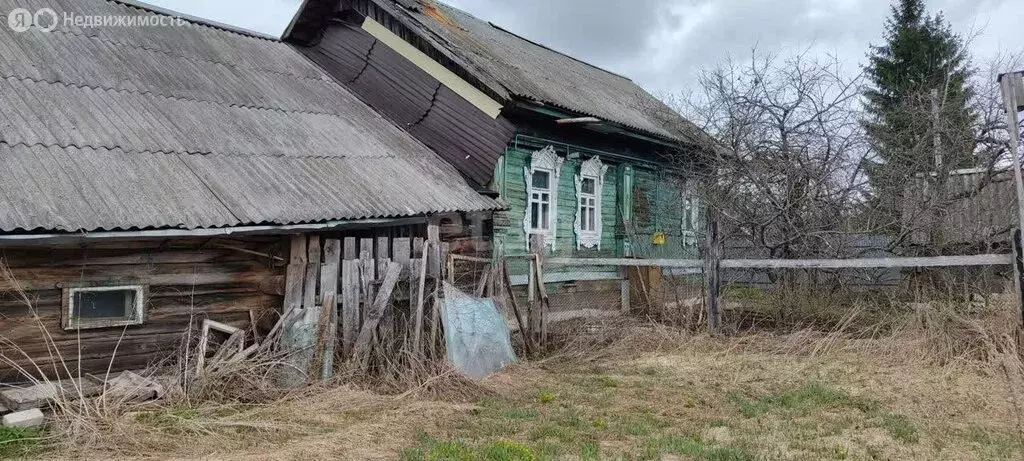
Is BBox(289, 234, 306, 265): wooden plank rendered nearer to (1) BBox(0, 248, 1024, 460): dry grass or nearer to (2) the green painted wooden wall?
(1) BBox(0, 248, 1024, 460): dry grass

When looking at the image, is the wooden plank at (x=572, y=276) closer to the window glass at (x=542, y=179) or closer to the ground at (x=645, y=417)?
the window glass at (x=542, y=179)

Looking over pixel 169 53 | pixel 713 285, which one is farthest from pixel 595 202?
pixel 169 53

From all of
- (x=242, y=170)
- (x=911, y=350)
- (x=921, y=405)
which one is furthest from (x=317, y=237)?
(x=911, y=350)

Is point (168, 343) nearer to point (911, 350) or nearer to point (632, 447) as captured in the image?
point (632, 447)

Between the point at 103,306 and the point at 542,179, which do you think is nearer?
the point at 103,306

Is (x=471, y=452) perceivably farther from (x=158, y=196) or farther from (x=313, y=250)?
(x=158, y=196)

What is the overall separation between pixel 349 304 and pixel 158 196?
187 cm

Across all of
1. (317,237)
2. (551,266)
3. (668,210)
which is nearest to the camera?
(317,237)

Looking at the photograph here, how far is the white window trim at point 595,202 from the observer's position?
1187cm

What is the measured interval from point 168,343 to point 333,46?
6.81 meters

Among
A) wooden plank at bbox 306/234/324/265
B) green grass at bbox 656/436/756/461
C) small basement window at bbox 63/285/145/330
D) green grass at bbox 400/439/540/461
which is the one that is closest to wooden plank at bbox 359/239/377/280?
wooden plank at bbox 306/234/324/265

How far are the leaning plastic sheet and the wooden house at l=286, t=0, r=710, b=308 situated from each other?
68.2 inches

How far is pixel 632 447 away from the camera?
476cm

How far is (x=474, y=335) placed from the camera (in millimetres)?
7273
